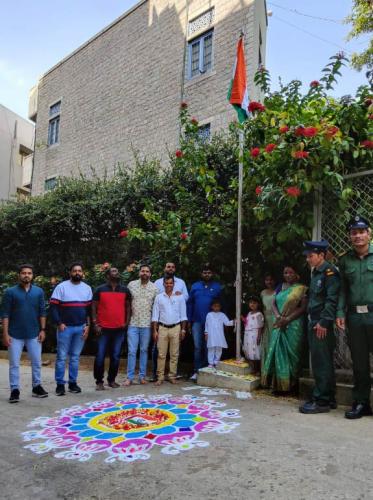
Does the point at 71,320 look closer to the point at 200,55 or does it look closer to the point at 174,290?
the point at 174,290

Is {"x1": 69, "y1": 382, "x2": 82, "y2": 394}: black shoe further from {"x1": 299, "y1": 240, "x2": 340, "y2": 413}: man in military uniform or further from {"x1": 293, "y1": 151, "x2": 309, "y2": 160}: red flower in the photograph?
{"x1": 293, "y1": 151, "x2": 309, "y2": 160}: red flower

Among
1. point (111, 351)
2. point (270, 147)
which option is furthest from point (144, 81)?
point (111, 351)

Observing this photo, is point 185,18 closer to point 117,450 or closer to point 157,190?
point 157,190

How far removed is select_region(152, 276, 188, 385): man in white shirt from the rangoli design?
3.44ft

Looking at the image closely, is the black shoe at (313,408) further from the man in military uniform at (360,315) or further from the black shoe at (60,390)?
the black shoe at (60,390)

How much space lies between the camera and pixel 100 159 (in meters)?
17.1

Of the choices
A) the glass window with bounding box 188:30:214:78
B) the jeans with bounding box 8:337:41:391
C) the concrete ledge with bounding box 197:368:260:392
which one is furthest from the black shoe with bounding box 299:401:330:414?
the glass window with bounding box 188:30:214:78

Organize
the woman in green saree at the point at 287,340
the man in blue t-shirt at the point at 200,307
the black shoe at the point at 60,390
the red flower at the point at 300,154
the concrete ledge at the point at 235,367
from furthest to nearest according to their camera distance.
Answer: the man in blue t-shirt at the point at 200,307 → the concrete ledge at the point at 235,367 → the black shoe at the point at 60,390 → the woman in green saree at the point at 287,340 → the red flower at the point at 300,154

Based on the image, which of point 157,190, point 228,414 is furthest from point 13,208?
point 228,414

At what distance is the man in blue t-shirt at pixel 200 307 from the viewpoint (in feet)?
21.6

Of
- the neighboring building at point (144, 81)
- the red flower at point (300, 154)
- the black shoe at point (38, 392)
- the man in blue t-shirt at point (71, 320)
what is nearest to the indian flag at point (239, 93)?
the red flower at point (300, 154)

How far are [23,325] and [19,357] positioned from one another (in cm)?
43

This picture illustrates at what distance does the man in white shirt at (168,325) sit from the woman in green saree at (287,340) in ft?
4.68

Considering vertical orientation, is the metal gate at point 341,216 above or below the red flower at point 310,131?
below
